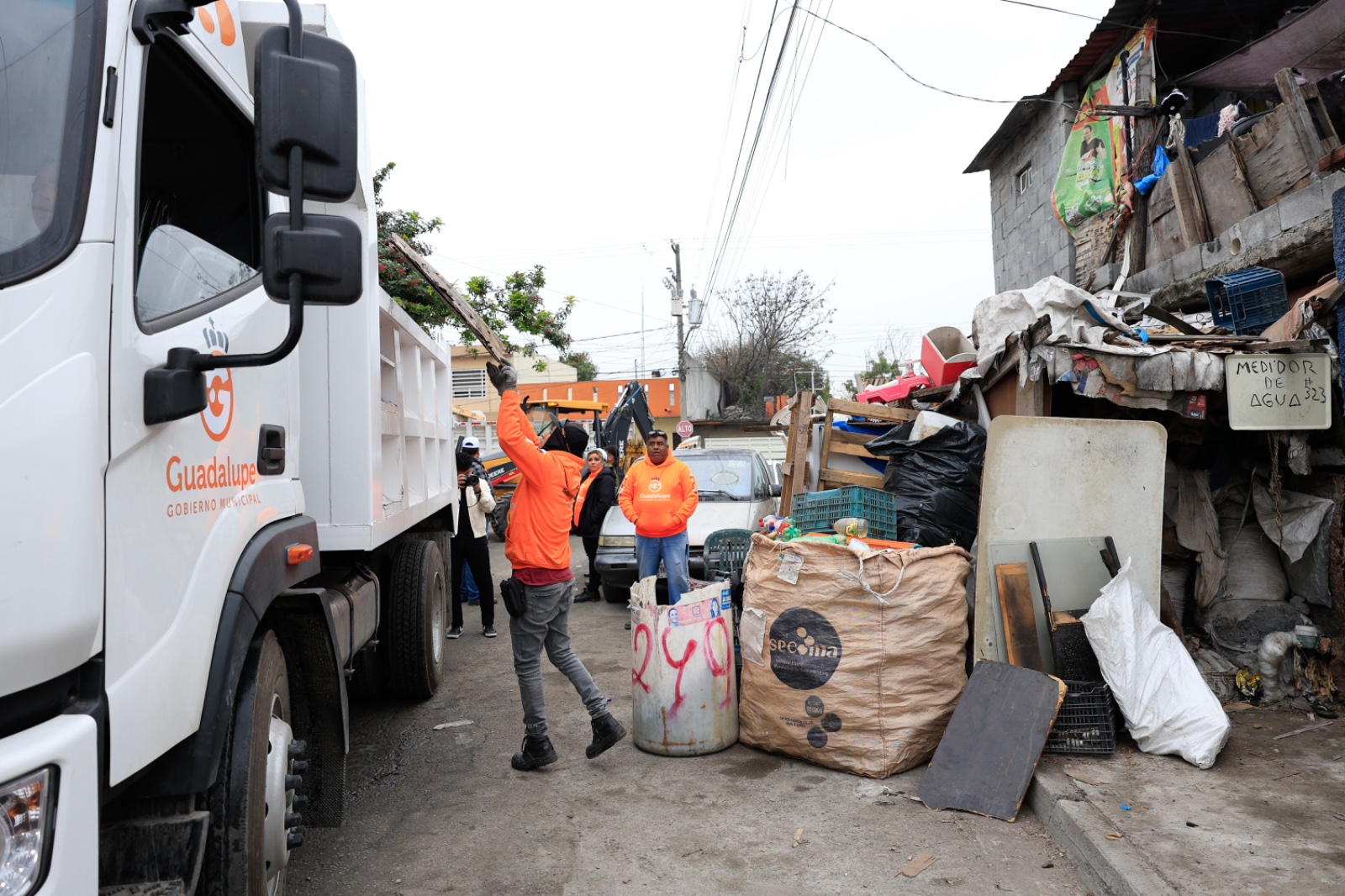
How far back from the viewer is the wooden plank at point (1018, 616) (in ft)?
15.0

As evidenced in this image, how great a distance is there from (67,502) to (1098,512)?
4734mm

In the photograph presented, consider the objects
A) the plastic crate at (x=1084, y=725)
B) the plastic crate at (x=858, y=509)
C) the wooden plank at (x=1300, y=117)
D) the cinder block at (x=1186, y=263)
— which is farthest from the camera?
the cinder block at (x=1186, y=263)

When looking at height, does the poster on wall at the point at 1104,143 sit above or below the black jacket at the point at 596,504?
above

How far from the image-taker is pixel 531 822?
3.95 metres

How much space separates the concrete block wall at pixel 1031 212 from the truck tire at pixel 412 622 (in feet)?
27.3

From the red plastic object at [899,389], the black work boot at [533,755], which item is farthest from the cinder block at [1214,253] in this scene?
the black work boot at [533,755]

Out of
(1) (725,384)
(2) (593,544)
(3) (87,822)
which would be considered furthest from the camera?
(1) (725,384)

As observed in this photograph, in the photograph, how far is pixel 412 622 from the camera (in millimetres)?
5418

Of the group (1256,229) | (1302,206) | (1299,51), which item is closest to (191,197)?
(1302,206)

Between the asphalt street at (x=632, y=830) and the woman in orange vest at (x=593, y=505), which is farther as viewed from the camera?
the woman in orange vest at (x=593, y=505)

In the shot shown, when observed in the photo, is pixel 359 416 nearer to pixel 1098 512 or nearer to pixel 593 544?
pixel 1098 512

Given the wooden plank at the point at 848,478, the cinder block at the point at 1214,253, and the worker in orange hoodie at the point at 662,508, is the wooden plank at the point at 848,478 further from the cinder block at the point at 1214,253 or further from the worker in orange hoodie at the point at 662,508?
the cinder block at the point at 1214,253

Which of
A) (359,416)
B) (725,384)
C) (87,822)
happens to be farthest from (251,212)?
(725,384)

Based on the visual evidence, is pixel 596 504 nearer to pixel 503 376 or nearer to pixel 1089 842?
pixel 503 376
